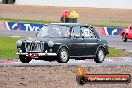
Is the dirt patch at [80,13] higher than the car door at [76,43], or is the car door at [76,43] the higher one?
the car door at [76,43]

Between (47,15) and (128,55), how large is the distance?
3550 centimetres

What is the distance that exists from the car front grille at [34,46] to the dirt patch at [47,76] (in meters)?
1.29

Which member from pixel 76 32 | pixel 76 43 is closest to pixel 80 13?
pixel 76 32

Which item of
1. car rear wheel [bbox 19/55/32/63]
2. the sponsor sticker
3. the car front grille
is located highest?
A: the sponsor sticker

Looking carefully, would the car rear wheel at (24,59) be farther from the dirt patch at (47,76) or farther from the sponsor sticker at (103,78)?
the sponsor sticker at (103,78)

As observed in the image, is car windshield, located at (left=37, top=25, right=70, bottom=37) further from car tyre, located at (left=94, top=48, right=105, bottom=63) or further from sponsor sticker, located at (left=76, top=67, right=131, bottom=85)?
sponsor sticker, located at (left=76, top=67, right=131, bottom=85)

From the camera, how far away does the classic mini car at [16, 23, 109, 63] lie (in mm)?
20234

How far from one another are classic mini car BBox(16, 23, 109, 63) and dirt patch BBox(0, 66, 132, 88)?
132 cm

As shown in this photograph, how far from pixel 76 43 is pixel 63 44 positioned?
0.87 metres

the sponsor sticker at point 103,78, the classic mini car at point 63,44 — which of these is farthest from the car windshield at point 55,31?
the sponsor sticker at point 103,78

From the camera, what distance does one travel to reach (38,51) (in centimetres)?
2025

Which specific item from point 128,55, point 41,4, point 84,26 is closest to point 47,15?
point 41,4

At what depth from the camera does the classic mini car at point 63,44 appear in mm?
20234

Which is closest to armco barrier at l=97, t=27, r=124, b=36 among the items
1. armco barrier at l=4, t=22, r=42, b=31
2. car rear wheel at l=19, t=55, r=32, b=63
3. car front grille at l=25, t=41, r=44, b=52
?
armco barrier at l=4, t=22, r=42, b=31
